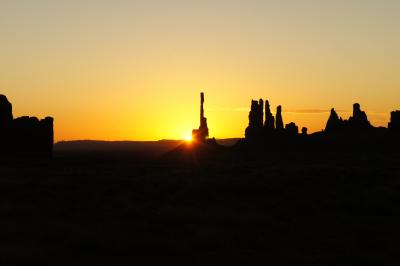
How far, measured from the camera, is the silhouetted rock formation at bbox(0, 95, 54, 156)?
68.4 meters

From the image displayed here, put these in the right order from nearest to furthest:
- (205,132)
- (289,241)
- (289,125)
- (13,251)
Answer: (13,251)
(289,241)
(289,125)
(205,132)

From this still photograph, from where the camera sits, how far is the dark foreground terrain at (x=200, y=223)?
574 inches

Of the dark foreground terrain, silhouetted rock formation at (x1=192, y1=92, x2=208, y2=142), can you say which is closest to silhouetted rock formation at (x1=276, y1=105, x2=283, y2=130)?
silhouetted rock formation at (x1=192, y1=92, x2=208, y2=142)

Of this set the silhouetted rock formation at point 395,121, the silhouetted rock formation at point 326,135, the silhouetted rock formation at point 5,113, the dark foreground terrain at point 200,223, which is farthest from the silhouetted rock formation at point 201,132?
the dark foreground terrain at point 200,223

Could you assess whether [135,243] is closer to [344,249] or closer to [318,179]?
[344,249]

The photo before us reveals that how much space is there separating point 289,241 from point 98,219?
6795mm

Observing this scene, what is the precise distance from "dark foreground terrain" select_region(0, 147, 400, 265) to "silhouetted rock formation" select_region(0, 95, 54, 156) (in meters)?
39.5

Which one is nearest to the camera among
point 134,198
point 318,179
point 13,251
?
point 13,251

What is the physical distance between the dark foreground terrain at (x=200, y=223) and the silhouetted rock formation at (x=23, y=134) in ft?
130

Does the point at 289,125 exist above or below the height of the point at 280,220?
above

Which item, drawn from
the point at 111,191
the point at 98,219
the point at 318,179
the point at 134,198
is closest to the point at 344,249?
the point at 98,219

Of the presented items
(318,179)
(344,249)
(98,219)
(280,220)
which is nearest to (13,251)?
(98,219)

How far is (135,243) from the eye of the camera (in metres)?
15.6

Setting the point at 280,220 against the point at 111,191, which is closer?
the point at 280,220
